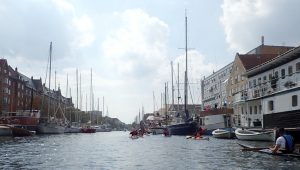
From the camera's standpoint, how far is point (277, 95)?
43719 mm

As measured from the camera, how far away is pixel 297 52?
42906mm

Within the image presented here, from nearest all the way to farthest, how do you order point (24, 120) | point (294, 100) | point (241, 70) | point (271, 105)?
1. point (294, 100)
2. point (271, 105)
3. point (241, 70)
4. point (24, 120)

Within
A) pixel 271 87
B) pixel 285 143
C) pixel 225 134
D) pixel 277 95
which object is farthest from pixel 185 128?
pixel 285 143

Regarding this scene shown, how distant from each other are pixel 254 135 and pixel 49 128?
209 feet

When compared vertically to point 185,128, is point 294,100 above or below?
above

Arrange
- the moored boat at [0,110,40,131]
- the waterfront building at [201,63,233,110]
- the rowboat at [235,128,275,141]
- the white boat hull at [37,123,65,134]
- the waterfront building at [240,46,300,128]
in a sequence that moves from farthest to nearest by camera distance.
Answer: the waterfront building at [201,63,233,110], the white boat hull at [37,123,65,134], the moored boat at [0,110,40,131], the rowboat at [235,128,275,141], the waterfront building at [240,46,300,128]

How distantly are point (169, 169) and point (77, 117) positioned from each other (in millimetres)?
126004

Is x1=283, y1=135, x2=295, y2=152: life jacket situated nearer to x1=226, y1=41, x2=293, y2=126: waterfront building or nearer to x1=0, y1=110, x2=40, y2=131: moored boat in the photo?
x1=226, y1=41, x2=293, y2=126: waterfront building

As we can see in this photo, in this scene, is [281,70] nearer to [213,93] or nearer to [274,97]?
[274,97]

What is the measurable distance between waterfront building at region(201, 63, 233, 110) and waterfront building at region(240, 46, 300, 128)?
57.8 m

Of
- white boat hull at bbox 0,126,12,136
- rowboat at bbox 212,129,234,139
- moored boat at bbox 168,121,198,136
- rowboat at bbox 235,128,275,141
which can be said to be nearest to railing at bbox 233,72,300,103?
rowboat at bbox 235,128,275,141

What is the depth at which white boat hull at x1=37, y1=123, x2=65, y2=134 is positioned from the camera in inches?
3853

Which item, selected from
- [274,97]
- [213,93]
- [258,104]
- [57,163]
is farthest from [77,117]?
[57,163]

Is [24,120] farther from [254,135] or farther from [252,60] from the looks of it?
[254,135]
